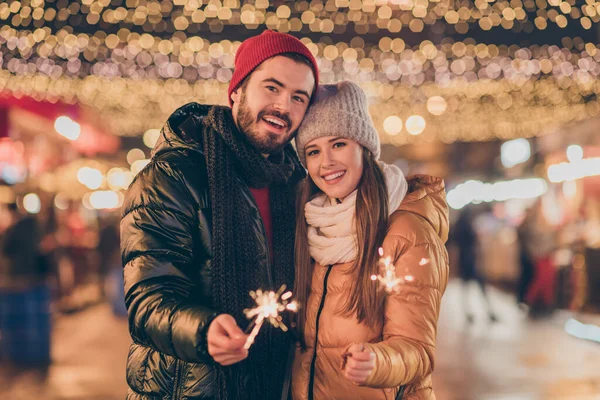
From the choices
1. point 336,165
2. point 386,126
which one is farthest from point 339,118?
point 386,126

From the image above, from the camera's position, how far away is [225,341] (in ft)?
6.08

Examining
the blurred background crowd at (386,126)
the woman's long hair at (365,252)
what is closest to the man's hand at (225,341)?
the woman's long hair at (365,252)

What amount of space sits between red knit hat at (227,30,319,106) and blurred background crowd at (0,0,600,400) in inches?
204

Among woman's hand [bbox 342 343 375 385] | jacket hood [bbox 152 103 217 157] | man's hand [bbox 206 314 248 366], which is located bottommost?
woman's hand [bbox 342 343 375 385]

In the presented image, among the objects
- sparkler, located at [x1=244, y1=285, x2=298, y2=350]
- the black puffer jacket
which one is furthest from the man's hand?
sparkler, located at [x1=244, y1=285, x2=298, y2=350]

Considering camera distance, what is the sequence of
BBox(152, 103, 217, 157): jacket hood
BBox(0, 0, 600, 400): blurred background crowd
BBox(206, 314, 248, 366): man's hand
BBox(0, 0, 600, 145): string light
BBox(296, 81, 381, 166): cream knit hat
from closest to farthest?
1. BBox(206, 314, 248, 366): man's hand
2. BBox(152, 103, 217, 157): jacket hood
3. BBox(296, 81, 381, 166): cream knit hat
4. BBox(0, 0, 600, 400): blurred background crowd
5. BBox(0, 0, 600, 145): string light

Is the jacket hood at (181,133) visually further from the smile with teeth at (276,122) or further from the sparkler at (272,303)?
the sparkler at (272,303)

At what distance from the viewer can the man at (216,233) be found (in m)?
2.14

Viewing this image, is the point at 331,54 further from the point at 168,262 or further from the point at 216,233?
the point at 168,262

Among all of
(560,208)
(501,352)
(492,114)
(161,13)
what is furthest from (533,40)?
(492,114)

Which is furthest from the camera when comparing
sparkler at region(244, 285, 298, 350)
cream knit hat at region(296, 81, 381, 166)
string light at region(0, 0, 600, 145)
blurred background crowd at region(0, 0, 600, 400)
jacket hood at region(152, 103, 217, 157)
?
string light at region(0, 0, 600, 145)

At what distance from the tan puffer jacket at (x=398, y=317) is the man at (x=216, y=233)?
0.13 m

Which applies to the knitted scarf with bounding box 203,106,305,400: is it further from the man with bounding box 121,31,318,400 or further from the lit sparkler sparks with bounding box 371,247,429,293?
the lit sparkler sparks with bounding box 371,247,429,293

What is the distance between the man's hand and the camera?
1.84 meters
